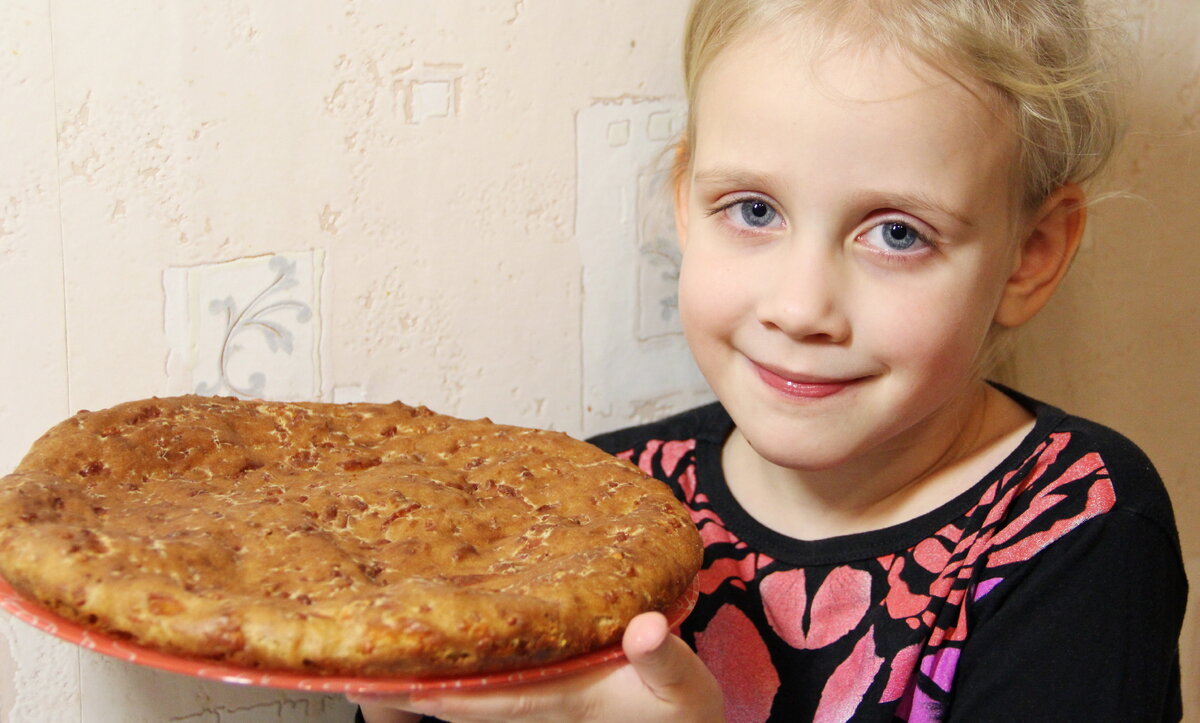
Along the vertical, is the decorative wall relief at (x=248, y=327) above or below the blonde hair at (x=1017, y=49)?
below

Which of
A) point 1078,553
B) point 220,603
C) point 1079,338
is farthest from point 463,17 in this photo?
point 1079,338

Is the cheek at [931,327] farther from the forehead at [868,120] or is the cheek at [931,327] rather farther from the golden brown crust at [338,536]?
the golden brown crust at [338,536]

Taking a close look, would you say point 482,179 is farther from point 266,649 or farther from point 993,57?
point 266,649

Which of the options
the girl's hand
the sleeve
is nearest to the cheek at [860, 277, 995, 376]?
the sleeve

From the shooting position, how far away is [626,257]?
4.40ft

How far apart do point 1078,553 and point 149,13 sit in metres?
0.98

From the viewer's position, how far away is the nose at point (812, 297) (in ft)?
3.12

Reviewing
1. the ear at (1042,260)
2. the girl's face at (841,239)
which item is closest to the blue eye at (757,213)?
the girl's face at (841,239)

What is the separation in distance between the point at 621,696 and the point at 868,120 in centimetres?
51

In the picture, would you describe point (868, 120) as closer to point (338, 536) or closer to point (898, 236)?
point (898, 236)

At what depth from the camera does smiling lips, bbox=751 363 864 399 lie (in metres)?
1.01

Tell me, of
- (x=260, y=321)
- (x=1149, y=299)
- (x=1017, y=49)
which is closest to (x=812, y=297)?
(x=1017, y=49)

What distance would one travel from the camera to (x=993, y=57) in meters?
0.97

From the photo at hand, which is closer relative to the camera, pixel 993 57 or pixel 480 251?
pixel 993 57
